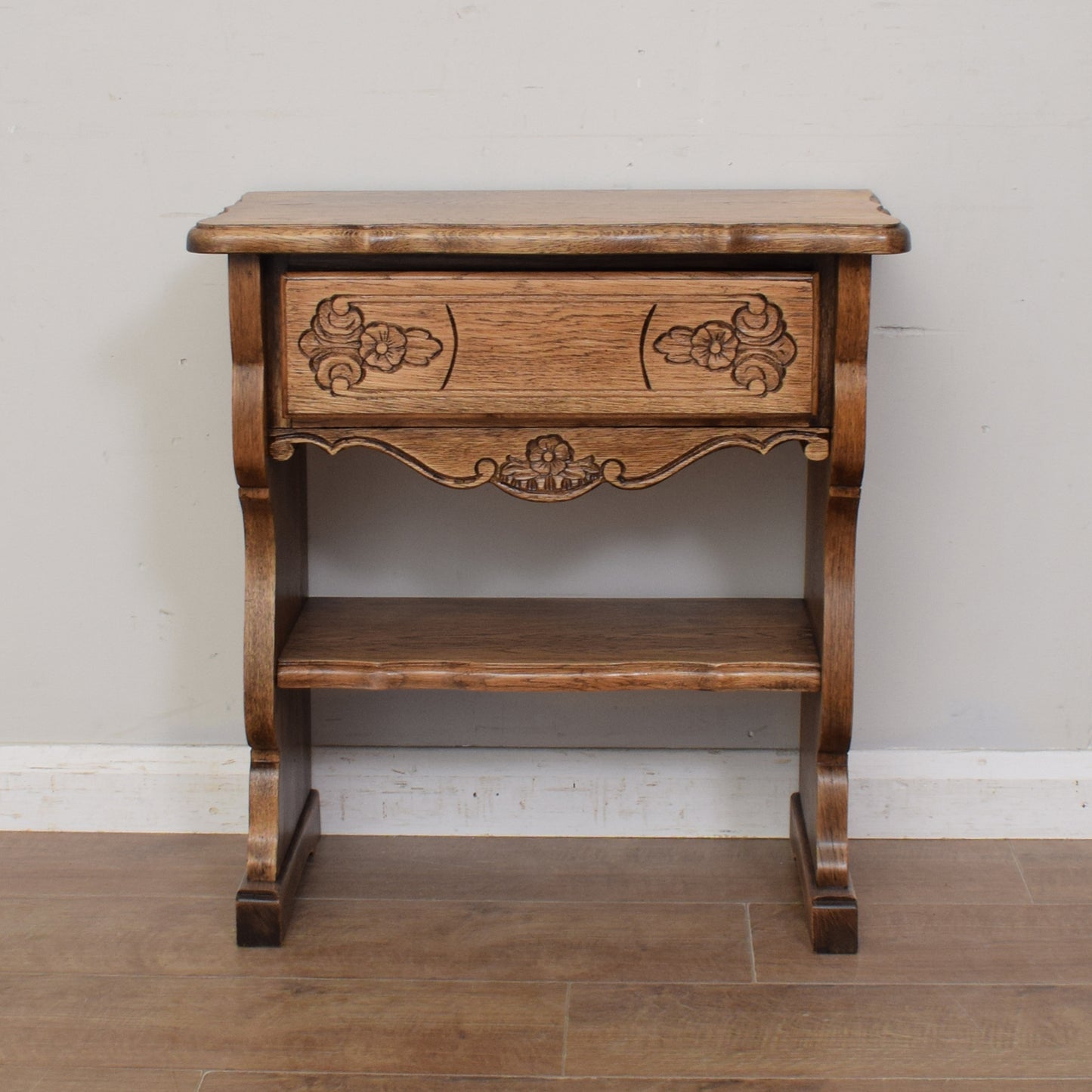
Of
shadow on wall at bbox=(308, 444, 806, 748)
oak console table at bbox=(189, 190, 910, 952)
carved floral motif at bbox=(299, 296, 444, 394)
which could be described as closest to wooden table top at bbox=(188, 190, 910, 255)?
oak console table at bbox=(189, 190, 910, 952)

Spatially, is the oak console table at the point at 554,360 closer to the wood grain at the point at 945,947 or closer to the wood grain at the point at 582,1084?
the wood grain at the point at 945,947

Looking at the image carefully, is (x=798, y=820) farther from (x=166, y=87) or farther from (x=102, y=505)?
(x=166, y=87)

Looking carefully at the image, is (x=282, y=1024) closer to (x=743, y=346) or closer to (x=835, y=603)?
(x=835, y=603)

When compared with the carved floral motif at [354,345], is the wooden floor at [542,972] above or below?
below

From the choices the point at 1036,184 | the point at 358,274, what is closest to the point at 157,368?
the point at 358,274

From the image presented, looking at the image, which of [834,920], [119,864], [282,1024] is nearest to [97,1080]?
[282,1024]

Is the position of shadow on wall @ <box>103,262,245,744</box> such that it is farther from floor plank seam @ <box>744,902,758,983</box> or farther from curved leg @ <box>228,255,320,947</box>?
floor plank seam @ <box>744,902,758,983</box>

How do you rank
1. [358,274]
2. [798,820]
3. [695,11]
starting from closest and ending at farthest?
1. [358,274]
2. [695,11]
3. [798,820]

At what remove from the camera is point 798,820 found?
89.2 inches

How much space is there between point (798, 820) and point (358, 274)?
114cm

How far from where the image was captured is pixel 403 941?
2074 mm

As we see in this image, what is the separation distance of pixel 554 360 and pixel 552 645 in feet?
1.53

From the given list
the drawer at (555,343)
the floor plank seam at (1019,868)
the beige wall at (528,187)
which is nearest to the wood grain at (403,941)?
the beige wall at (528,187)

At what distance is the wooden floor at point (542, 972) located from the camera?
5.84 ft
